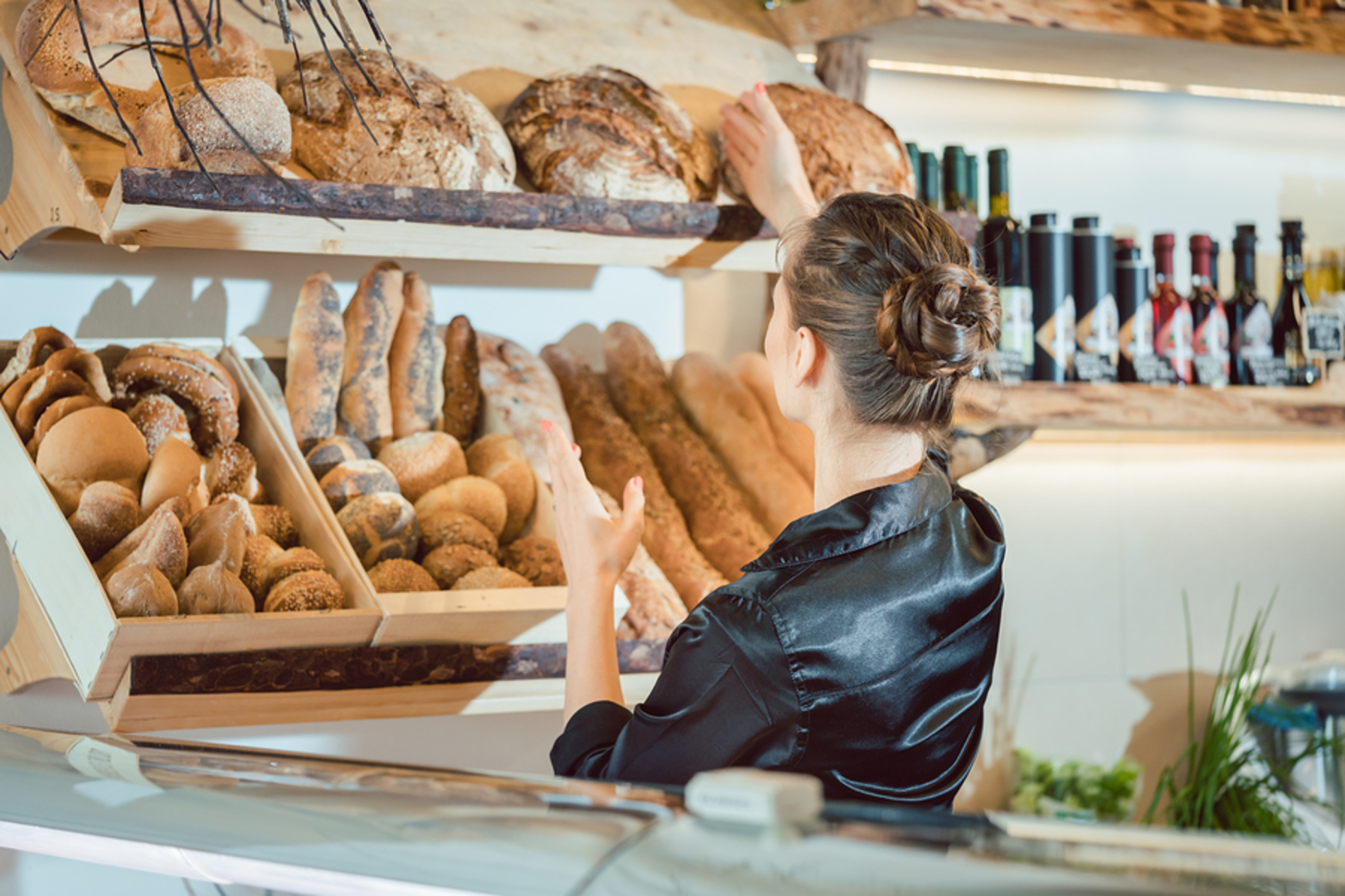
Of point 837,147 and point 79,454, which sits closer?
point 79,454

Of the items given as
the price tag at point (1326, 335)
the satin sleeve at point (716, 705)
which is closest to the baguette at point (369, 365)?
the satin sleeve at point (716, 705)

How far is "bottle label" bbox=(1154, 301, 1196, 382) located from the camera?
2.10 metres

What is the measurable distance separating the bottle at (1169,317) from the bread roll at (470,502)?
131 centimetres

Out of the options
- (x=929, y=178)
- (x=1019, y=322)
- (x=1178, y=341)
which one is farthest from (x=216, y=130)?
(x=1178, y=341)

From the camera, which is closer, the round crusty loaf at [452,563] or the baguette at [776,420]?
the round crusty loaf at [452,563]

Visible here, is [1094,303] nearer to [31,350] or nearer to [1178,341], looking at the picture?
[1178,341]

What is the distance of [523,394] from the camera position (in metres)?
1.62

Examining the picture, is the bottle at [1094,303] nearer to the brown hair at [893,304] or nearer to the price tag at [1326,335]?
the price tag at [1326,335]

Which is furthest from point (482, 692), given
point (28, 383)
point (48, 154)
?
point (48, 154)

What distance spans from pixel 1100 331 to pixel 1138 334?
99mm

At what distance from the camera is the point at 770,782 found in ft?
1.78

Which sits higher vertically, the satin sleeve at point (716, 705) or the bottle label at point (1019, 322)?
the bottle label at point (1019, 322)

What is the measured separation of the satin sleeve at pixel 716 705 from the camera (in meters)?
0.96

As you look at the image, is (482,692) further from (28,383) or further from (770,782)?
(770,782)
